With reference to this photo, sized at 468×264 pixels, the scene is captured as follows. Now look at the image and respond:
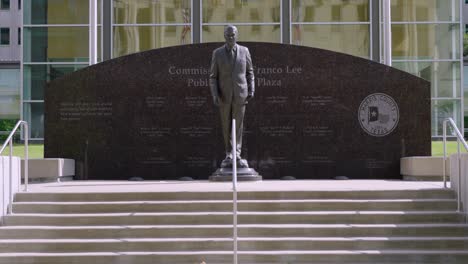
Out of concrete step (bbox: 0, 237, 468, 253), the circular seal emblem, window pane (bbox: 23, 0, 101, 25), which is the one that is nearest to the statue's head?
the circular seal emblem

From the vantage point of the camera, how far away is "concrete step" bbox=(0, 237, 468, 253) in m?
10.2

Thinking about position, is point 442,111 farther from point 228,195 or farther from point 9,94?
point 9,94

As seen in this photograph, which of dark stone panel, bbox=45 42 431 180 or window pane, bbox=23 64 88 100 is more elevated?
window pane, bbox=23 64 88 100

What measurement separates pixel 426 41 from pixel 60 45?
1416 centimetres

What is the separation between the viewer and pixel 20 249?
1034 centimetres

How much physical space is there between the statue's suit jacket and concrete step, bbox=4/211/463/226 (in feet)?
12.9

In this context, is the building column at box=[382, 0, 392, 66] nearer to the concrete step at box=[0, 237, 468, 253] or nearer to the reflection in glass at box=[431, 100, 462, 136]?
the reflection in glass at box=[431, 100, 462, 136]

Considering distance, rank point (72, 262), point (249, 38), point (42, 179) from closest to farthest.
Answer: point (72, 262) < point (42, 179) < point (249, 38)

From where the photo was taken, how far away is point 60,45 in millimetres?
29219

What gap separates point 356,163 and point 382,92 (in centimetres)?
170

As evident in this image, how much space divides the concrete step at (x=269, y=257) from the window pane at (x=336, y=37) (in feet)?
64.0

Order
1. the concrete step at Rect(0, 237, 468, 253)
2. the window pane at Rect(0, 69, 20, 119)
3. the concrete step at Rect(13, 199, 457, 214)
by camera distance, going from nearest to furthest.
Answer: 1. the concrete step at Rect(0, 237, 468, 253)
2. the concrete step at Rect(13, 199, 457, 214)
3. the window pane at Rect(0, 69, 20, 119)

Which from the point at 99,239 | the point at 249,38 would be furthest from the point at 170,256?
the point at 249,38

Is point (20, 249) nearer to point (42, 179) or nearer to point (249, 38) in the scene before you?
point (42, 179)
